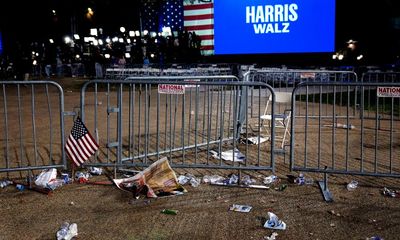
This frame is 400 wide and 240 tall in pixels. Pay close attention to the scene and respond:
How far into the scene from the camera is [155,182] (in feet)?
20.0

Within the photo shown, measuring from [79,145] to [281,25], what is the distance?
478 inches

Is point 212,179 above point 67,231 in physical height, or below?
above

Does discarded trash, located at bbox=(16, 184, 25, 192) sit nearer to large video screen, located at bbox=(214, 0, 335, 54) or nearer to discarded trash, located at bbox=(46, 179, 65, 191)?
discarded trash, located at bbox=(46, 179, 65, 191)

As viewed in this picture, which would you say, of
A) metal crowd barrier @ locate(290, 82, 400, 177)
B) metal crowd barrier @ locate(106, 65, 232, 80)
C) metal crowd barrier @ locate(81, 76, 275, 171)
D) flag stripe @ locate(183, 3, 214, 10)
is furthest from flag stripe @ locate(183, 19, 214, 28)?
metal crowd barrier @ locate(81, 76, 275, 171)

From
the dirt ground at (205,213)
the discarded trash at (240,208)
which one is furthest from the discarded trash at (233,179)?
the discarded trash at (240,208)

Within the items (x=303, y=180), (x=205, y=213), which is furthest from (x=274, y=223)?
(x=303, y=180)

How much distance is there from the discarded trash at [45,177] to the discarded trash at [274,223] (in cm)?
318

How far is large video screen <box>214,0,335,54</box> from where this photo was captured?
16.8 meters

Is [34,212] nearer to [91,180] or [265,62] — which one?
[91,180]

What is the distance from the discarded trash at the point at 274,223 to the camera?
15.8ft

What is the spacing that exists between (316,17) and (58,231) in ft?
46.9

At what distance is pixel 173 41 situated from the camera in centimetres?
3300

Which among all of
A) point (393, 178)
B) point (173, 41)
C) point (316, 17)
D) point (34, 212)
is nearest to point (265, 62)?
point (316, 17)

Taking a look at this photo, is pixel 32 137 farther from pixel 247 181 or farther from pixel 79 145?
pixel 247 181
